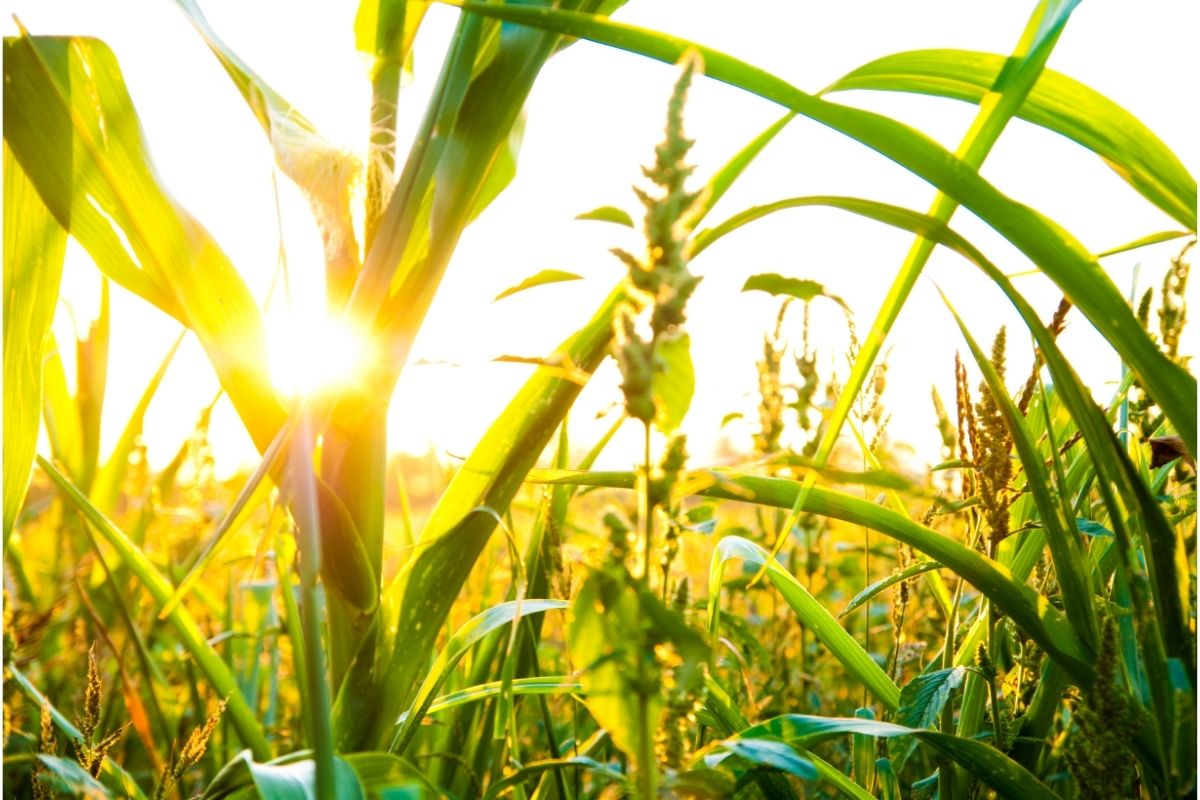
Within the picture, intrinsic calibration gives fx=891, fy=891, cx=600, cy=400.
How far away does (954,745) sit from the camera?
725 mm

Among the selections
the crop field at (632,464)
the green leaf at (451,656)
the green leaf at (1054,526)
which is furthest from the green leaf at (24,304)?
the green leaf at (1054,526)

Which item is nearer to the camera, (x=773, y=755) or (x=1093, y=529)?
(x=773, y=755)

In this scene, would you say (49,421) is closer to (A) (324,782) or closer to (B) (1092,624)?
(A) (324,782)

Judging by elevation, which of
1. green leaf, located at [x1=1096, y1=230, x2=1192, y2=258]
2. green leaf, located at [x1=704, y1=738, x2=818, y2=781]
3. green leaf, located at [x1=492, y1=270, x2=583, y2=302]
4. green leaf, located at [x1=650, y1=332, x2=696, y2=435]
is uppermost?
green leaf, located at [x1=1096, y1=230, x2=1192, y2=258]

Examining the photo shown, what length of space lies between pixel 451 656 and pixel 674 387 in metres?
0.51

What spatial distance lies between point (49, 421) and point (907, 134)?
1.59 metres

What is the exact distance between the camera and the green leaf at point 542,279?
844mm

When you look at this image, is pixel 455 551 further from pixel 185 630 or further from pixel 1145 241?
pixel 1145 241

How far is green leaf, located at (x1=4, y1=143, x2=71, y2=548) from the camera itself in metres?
0.96

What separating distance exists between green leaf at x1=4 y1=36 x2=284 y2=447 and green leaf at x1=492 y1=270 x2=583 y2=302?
0.85 feet

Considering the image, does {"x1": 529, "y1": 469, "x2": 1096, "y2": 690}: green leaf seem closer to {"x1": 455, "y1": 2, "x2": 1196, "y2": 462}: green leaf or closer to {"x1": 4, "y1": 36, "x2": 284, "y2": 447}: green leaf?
{"x1": 455, "y1": 2, "x2": 1196, "y2": 462}: green leaf

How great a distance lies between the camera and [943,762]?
820 millimetres

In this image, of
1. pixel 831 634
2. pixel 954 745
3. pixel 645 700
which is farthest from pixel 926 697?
pixel 645 700

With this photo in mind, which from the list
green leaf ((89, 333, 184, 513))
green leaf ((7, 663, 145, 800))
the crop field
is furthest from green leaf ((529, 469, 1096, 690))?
green leaf ((89, 333, 184, 513))
